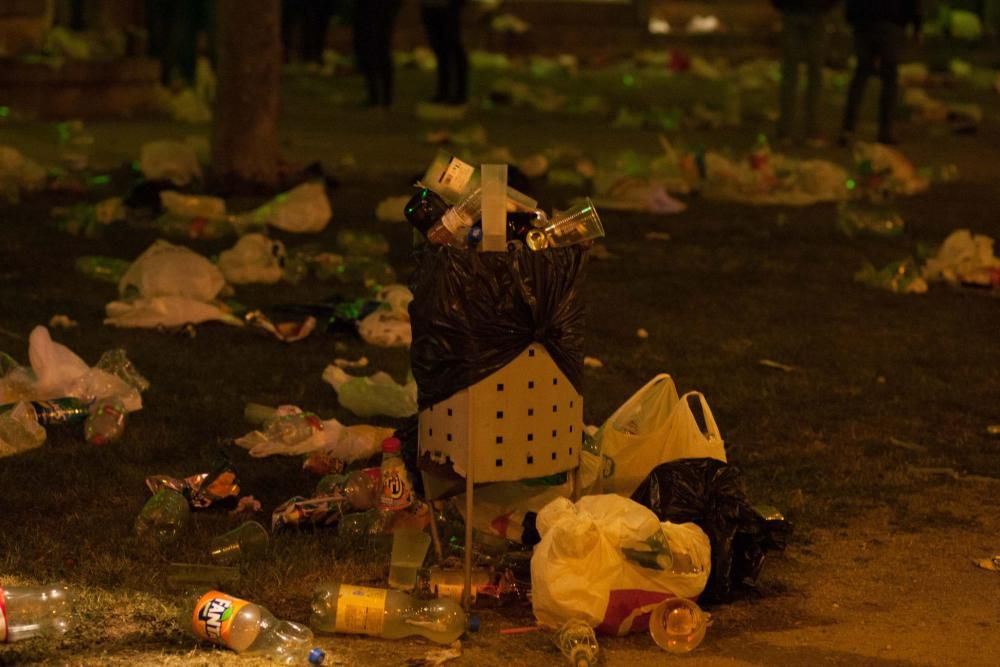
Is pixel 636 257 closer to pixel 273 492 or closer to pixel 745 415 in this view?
pixel 745 415

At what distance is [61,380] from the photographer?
5824 millimetres

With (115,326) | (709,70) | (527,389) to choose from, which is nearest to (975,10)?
(709,70)

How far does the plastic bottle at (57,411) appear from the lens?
5605 millimetres

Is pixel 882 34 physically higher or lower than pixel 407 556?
higher

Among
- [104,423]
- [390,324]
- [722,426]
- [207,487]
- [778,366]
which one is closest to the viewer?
[207,487]

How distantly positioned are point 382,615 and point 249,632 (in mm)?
337

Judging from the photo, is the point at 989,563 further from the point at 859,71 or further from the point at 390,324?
the point at 859,71

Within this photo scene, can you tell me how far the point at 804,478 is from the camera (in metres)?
5.39

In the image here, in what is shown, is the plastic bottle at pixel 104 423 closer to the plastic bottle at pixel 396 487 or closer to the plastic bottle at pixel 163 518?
the plastic bottle at pixel 163 518

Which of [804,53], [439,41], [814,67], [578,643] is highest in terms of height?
[804,53]

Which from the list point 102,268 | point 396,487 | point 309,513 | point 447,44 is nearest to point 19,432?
point 309,513

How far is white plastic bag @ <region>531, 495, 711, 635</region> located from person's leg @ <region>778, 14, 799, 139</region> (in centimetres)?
1069

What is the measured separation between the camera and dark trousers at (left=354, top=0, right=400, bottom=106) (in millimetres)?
16141

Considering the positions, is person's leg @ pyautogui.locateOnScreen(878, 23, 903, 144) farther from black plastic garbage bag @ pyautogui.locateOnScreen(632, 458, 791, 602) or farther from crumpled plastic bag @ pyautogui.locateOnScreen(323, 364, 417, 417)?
black plastic garbage bag @ pyautogui.locateOnScreen(632, 458, 791, 602)
